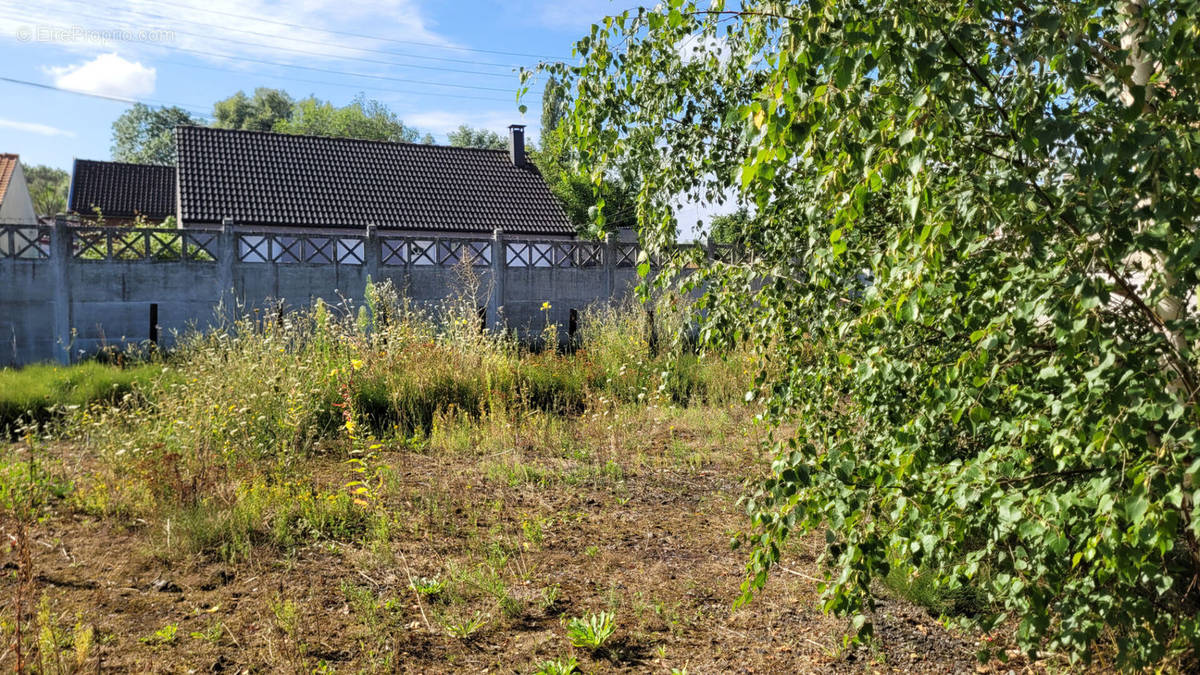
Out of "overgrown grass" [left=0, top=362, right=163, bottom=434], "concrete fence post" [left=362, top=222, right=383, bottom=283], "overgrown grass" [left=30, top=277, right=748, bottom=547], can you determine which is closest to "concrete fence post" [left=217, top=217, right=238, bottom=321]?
"concrete fence post" [left=362, top=222, right=383, bottom=283]

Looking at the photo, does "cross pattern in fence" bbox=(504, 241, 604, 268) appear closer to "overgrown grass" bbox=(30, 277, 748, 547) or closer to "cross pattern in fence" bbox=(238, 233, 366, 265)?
"cross pattern in fence" bbox=(238, 233, 366, 265)

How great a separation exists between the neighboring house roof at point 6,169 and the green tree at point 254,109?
28.3 meters

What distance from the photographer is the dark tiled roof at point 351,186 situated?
68.8ft

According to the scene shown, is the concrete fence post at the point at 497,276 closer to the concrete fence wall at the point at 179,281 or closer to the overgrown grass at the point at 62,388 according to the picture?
the concrete fence wall at the point at 179,281

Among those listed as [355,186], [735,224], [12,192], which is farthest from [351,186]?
[735,224]

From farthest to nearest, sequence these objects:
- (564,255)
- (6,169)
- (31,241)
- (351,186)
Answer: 1. (6,169)
2. (351,186)
3. (564,255)
4. (31,241)

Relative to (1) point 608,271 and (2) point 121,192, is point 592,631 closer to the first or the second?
(1) point 608,271

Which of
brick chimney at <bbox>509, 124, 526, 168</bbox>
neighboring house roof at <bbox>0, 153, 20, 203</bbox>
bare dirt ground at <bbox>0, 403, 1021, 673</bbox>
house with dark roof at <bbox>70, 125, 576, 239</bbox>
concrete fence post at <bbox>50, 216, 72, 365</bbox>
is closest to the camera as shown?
bare dirt ground at <bbox>0, 403, 1021, 673</bbox>

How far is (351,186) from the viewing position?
2238 centimetres

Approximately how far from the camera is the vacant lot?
3.31m

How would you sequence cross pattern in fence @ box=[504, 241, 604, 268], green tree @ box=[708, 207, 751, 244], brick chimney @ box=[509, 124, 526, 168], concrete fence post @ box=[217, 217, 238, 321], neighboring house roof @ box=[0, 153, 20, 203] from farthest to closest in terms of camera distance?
neighboring house roof @ box=[0, 153, 20, 203]
brick chimney @ box=[509, 124, 526, 168]
cross pattern in fence @ box=[504, 241, 604, 268]
concrete fence post @ box=[217, 217, 238, 321]
green tree @ box=[708, 207, 751, 244]

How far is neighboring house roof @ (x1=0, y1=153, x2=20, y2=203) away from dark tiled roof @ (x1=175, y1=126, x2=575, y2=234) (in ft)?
29.6

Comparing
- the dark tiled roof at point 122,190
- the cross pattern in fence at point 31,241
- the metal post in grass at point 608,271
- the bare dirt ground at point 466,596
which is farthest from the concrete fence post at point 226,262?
the dark tiled roof at point 122,190

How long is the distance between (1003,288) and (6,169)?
33.3 meters
